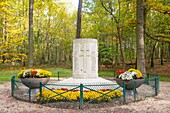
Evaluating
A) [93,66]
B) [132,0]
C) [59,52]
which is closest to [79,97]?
[93,66]

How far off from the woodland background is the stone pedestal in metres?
8.53

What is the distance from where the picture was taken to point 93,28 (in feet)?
107

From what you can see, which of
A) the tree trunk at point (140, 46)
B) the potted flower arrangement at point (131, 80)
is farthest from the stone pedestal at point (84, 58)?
the tree trunk at point (140, 46)

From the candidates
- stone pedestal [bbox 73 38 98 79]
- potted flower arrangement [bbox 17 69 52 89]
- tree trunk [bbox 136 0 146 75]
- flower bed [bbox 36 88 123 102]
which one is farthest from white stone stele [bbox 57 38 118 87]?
tree trunk [bbox 136 0 146 75]

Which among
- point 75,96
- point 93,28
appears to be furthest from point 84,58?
point 93,28

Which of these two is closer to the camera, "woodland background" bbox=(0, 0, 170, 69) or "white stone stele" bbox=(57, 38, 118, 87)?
"white stone stele" bbox=(57, 38, 118, 87)

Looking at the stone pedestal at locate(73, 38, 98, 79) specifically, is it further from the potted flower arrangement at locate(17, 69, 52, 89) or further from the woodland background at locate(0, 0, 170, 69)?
the woodland background at locate(0, 0, 170, 69)

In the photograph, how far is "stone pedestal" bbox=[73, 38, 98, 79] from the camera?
37.9 ft

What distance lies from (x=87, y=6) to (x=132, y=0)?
9275 mm

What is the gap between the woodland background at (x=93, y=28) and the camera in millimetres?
24938

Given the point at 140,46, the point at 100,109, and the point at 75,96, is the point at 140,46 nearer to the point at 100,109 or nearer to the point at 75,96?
the point at 75,96

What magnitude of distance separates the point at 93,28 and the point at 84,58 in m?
21.6

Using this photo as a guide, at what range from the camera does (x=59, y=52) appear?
160ft

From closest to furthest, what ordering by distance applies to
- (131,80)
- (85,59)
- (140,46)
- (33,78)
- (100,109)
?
1. (100,109)
2. (131,80)
3. (33,78)
4. (85,59)
5. (140,46)
